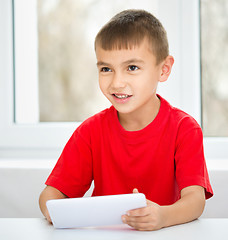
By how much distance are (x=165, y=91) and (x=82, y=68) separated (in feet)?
2.19

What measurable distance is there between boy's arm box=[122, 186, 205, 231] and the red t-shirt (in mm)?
87

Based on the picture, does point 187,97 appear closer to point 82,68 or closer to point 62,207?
point 82,68

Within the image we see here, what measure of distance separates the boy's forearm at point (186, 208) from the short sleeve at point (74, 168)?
27 cm

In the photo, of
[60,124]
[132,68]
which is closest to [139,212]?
[132,68]

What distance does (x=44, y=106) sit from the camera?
2125 millimetres

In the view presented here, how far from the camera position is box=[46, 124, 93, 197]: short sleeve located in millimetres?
1005

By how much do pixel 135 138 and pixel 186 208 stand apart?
0.25 meters

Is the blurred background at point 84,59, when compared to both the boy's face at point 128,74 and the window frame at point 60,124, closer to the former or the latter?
the window frame at point 60,124

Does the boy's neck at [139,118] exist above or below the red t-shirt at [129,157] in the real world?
above

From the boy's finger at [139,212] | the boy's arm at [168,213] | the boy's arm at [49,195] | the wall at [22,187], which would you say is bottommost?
the wall at [22,187]

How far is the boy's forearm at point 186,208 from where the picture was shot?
78 centimetres

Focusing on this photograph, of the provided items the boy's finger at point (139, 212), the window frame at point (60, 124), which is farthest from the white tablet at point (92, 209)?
the window frame at point (60, 124)

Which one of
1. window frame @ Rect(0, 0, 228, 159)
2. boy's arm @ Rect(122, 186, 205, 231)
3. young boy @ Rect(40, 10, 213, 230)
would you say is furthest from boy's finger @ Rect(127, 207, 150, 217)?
window frame @ Rect(0, 0, 228, 159)

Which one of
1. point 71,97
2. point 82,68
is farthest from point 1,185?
point 71,97
